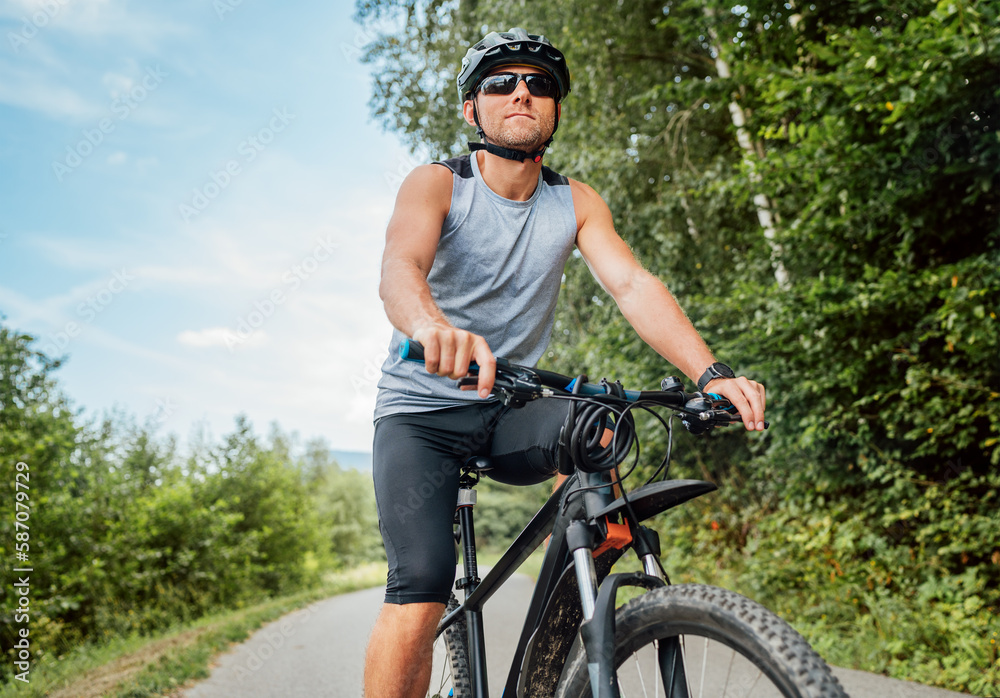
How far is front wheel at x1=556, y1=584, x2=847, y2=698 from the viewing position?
48.8 inches

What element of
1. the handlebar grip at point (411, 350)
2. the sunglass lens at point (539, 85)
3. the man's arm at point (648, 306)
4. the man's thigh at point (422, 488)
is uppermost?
the sunglass lens at point (539, 85)

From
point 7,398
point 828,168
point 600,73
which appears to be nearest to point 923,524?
point 828,168

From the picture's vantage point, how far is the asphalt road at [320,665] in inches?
173

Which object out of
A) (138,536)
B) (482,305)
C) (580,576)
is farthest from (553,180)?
(138,536)

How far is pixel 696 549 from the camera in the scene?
9.15 metres

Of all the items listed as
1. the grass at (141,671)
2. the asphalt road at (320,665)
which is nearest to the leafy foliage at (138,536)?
the grass at (141,671)

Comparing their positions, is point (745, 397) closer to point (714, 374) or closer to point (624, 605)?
point (714, 374)

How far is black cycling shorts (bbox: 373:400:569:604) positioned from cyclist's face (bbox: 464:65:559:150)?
896 millimetres

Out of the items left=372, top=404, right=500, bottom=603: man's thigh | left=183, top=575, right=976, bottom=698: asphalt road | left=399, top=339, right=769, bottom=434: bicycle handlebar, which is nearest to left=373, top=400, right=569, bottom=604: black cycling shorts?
left=372, top=404, right=500, bottom=603: man's thigh

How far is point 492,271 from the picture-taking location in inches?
90.5

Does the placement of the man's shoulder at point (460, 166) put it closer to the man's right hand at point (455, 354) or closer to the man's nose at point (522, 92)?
the man's nose at point (522, 92)

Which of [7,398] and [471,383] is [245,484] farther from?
[471,383]

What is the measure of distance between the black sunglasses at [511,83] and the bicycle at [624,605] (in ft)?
3.78

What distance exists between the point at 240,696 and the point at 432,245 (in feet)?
12.8
